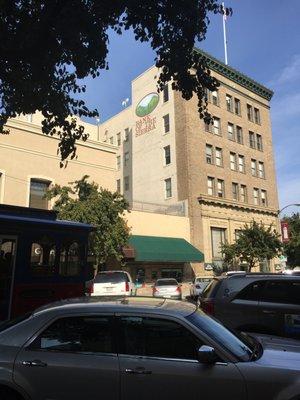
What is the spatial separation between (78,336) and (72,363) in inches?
10.9

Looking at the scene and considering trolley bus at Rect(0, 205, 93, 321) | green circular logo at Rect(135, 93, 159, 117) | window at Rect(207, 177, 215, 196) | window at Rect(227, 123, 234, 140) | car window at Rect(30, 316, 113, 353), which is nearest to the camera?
car window at Rect(30, 316, 113, 353)

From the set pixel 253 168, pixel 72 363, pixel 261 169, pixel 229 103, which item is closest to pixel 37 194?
pixel 229 103

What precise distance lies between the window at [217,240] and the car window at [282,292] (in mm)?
32149

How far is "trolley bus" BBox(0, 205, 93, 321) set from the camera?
10703 millimetres

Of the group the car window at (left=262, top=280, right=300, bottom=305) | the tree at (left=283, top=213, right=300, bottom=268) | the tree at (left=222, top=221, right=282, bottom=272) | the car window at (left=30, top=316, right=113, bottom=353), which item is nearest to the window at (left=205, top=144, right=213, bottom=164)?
the tree at (left=222, top=221, right=282, bottom=272)

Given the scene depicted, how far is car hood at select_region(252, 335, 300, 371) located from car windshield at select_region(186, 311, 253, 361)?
16 cm

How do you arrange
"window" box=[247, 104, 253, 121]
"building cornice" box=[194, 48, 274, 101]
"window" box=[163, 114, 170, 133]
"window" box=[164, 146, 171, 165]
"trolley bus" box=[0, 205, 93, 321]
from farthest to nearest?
1. "window" box=[247, 104, 253, 121]
2. "building cornice" box=[194, 48, 274, 101]
3. "window" box=[163, 114, 170, 133]
4. "window" box=[164, 146, 171, 165]
5. "trolley bus" box=[0, 205, 93, 321]

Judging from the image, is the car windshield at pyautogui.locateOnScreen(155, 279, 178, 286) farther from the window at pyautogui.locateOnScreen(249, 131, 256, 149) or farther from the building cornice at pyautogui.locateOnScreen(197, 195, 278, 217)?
the window at pyautogui.locateOnScreen(249, 131, 256, 149)

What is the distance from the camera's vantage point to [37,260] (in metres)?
11.2

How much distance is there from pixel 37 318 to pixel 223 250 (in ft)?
118

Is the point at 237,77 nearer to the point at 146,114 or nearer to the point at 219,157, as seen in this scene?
the point at 219,157

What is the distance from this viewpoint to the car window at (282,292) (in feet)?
29.4

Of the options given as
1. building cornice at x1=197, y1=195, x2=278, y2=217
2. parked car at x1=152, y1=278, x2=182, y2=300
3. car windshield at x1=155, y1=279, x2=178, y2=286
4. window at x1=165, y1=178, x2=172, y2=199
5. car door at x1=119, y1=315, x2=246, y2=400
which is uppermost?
window at x1=165, y1=178, x2=172, y2=199

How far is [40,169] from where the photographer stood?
104 feet
